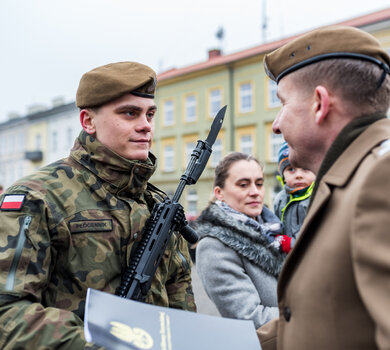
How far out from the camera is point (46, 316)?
1601mm

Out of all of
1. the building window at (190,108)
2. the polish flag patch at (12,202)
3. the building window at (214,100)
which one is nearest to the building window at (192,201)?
the building window at (190,108)

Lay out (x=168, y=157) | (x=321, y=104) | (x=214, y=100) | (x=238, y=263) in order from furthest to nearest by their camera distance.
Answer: (x=168, y=157), (x=214, y=100), (x=238, y=263), (x=321, y=104)

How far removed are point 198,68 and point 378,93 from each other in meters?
24.4

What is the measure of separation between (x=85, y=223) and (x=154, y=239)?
0.32 m

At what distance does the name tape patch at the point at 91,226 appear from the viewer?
1.82 metres

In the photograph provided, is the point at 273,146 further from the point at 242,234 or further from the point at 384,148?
the point at 384,148

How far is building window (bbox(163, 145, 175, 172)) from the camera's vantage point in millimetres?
27094

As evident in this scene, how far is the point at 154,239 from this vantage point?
1.97 metres

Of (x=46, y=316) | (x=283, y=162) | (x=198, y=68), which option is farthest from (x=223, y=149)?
(x=46, y=316)

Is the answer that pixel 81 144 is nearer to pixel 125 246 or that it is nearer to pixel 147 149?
pixel 147 149

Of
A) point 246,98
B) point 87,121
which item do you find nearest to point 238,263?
point 87,121

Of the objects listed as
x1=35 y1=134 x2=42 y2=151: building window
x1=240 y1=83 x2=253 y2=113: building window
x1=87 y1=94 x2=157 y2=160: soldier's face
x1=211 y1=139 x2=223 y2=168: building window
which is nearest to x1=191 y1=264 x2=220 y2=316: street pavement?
x1=87 y1=94 x2=157 y2=160: soldier's face

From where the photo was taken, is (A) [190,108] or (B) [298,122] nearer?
(B) [298,122]

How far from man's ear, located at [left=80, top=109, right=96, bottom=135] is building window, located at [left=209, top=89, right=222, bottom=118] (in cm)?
2277
